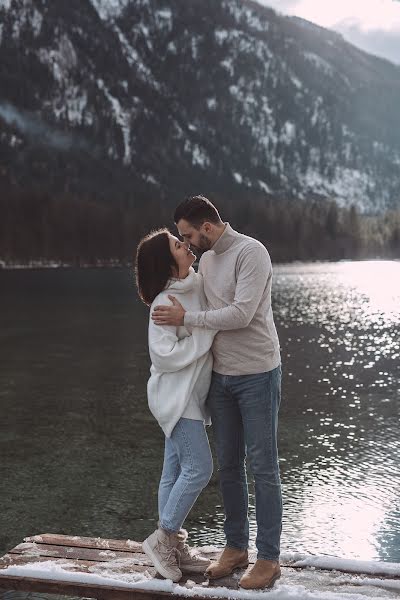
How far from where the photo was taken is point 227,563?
492 centimetres

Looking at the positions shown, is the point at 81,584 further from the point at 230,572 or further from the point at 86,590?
the point at 230,572

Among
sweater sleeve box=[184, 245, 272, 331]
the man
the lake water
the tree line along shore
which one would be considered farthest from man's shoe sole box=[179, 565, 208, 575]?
the tree line along shore

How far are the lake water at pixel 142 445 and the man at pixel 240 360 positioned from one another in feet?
10.6

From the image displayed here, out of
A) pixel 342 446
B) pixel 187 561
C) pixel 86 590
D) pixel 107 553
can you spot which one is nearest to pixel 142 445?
pixel 342 446

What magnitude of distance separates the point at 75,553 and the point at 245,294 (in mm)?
2039

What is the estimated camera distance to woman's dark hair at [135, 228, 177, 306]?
4.97 metres

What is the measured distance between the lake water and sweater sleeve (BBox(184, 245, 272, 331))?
13.0ft

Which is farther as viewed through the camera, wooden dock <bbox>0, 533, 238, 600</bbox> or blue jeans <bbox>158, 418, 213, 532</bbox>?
blue jeans <bbox>158, 418, 213, 532</bbox>

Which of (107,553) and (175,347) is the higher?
(175,347)

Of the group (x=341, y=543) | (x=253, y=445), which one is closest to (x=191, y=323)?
(x=253, y=445)

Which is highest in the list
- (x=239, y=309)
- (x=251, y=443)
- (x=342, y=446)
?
(x=239, y=309)

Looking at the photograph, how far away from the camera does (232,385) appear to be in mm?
4887

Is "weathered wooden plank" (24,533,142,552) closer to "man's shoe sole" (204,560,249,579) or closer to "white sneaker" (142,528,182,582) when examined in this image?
"white sneaker" (142,528,182,582)

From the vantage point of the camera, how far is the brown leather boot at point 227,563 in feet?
15.9
